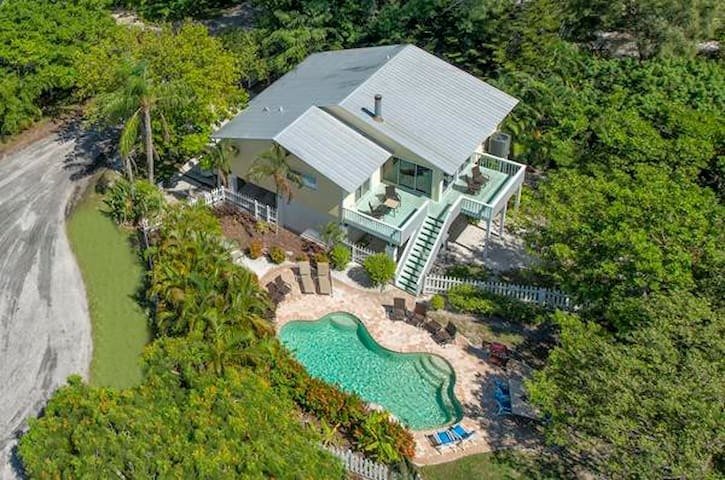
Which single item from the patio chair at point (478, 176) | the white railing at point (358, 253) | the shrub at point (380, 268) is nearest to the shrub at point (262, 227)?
the white railing at point (358, 253)

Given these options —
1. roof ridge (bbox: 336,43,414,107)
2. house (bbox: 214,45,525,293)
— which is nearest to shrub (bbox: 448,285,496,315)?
house (bbox: 214,45,525,293)

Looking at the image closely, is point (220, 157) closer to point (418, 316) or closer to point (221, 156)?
point (221, 156)

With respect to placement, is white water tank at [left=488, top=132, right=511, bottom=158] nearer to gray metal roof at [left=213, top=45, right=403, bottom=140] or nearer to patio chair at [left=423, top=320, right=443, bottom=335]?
gray metal roof at [left=213, top=45, right=403, bottom=140]

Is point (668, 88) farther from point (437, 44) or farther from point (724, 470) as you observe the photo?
point (724, 470)

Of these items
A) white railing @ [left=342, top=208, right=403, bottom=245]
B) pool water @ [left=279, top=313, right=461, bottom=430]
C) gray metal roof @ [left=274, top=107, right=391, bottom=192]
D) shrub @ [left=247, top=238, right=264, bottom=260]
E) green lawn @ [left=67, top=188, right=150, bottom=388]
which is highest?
gray metal roof @ [left=274, top=107, right=391, bottom=192]

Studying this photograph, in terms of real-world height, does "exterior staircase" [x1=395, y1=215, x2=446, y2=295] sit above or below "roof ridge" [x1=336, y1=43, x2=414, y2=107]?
below

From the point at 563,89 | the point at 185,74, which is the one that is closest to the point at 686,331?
the point at 563,89

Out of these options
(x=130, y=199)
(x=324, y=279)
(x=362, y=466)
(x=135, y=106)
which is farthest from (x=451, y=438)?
(x=135, y=106)
